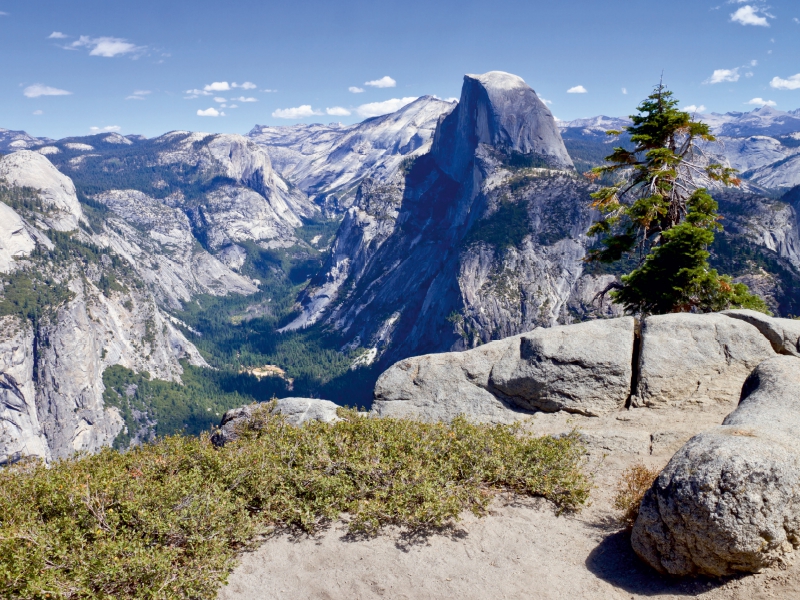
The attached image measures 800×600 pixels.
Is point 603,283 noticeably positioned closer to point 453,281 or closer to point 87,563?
point 453,281

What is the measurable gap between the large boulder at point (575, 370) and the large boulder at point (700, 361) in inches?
30.8

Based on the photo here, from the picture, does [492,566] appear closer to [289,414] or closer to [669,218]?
[289,414]

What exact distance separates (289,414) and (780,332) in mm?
19190

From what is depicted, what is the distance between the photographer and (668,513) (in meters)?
9.00

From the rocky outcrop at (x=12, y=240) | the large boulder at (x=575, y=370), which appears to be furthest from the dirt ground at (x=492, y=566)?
the rocky outcrop at (x=12, y=240)

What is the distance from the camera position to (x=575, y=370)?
18.6 m

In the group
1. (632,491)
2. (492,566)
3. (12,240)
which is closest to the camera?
(492,566)

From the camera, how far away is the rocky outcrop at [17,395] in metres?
159

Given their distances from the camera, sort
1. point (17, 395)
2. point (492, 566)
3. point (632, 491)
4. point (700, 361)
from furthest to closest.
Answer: point (17, 395) → point (700, 361) → point (632, 491) → point (492, 566)

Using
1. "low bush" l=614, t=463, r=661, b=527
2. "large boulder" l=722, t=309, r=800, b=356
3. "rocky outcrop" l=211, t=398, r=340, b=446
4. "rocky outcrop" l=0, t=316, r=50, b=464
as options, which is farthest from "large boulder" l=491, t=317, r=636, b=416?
"rocky outcrop" l=0, t=316, r=50, b=464

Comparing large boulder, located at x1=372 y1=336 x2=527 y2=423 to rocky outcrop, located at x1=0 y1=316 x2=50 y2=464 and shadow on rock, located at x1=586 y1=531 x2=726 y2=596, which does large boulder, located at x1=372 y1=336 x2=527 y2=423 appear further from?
rocky outcrop, located at x1=0 y1=316 x2=50 y2=464

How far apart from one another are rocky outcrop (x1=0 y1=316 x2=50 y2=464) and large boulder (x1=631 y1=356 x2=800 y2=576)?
198618 millimetres

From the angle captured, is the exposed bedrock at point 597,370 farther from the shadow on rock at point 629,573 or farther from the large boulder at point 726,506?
the large boulder at point 726,506

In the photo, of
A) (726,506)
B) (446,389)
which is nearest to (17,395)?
(446,389)
